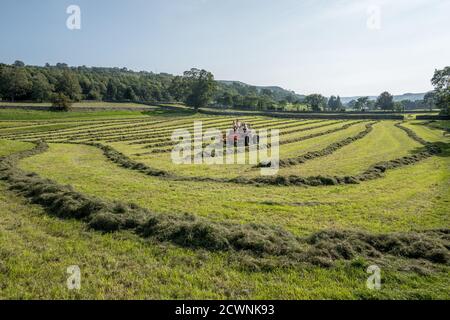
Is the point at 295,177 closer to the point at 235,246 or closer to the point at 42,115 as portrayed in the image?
the point at 235,246

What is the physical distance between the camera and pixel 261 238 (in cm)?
912

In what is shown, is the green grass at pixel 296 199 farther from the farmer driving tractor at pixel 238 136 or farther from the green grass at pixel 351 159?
the farmer driving tractor at pixel 238 136

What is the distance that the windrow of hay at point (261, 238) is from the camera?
8.47 metres

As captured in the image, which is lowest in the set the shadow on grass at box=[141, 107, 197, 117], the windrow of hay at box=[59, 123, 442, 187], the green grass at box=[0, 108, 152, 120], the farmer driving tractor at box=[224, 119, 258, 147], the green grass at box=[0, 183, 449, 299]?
the green grass at box=[0, 183, 449, 299]

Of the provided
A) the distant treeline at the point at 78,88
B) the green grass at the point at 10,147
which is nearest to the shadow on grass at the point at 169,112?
the distant treeline at the point at 78,88

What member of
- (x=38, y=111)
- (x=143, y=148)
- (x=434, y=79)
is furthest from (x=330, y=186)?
(x=434, y=79)

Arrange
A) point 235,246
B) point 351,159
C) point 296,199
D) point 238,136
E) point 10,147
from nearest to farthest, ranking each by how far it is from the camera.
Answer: point 235,246
point 296,199
point 351,159
point 10,147
point 238,136

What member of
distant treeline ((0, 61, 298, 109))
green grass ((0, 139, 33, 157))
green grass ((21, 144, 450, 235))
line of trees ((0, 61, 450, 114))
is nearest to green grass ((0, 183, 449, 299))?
green grass ((21, 144, 450, 235))

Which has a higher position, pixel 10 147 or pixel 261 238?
pixel 10 147

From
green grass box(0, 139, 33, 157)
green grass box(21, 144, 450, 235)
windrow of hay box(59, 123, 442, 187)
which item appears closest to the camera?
green grass box(21, 144, 450, 235)

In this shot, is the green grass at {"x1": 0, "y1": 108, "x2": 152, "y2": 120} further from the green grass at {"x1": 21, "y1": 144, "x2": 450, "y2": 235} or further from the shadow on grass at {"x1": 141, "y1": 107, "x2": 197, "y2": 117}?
the green grass at {"x1": 21, "y1": 144, "x2": 450, "y2": 235}

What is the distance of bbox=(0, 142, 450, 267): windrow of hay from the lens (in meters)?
8.47

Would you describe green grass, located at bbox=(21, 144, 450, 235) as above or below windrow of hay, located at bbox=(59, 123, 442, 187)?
below

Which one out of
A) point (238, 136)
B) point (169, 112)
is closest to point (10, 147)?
point (238, 136)
